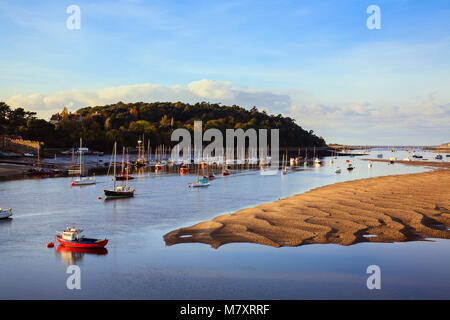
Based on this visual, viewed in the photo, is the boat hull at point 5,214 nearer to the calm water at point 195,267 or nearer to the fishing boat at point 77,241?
the calm water at point 195,267

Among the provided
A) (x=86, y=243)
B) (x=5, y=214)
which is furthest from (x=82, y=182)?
(x=86, y=243)

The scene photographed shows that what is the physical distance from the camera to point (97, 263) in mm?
30531

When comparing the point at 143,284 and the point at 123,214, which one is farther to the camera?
the point at 123,214

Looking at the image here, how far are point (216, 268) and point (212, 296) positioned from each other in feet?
16.5

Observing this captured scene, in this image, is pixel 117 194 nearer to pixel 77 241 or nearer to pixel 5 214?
pixel 5 214

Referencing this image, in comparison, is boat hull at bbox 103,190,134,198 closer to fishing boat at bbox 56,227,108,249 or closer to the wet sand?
the wet sand

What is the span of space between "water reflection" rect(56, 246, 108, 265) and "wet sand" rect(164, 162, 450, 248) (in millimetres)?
6069

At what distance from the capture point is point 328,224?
4044 centimetres

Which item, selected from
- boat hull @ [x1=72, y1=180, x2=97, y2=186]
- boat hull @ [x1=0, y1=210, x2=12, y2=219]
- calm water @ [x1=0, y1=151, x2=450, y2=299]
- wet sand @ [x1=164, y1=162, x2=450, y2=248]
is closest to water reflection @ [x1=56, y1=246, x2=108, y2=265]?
calm water @ [x1=0, y1=151, x2=450, y2=299]

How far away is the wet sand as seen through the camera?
3606 centimetres

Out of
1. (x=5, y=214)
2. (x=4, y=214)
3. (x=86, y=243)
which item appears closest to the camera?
(x=86, y=243)

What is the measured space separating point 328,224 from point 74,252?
23.7 meters
